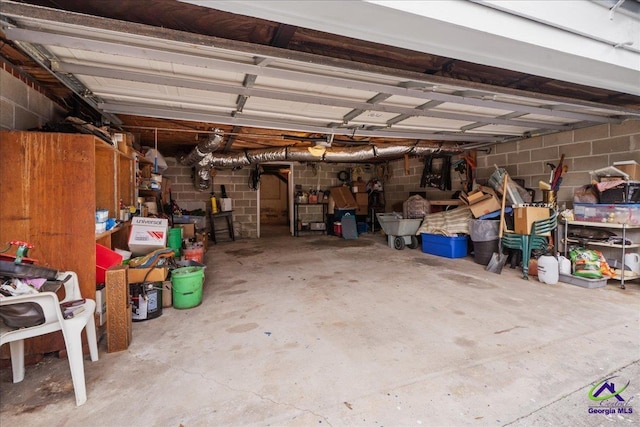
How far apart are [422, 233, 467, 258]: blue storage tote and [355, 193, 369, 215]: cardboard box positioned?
2.95m

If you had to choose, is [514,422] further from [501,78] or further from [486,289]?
[501,78]

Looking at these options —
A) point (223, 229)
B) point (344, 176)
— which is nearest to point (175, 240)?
point (223, 229)

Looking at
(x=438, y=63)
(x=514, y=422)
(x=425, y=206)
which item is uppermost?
(x=438, y=63)

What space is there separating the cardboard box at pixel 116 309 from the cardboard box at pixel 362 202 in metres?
6.58

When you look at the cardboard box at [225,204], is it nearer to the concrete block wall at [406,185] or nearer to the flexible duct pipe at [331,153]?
the flexible duct pipe at [331,153]

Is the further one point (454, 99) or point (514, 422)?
point (454, 99)

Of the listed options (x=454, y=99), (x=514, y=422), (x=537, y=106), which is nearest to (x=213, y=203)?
(x=454, y=99)

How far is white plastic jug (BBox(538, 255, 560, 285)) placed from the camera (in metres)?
3.57

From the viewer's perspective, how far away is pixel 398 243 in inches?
234

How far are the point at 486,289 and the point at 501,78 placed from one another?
2.20 meters

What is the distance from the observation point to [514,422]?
141 cm

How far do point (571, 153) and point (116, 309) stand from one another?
567 centimetres

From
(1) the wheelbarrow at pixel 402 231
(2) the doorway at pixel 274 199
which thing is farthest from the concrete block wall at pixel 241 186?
(2) the doorway at pixel 274 199

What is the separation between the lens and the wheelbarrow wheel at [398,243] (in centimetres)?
589
